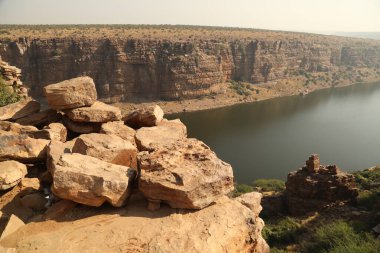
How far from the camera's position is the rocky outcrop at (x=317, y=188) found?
740 inches

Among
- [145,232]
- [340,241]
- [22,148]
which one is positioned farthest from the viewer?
[340,241]

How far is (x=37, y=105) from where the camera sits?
11.0 m

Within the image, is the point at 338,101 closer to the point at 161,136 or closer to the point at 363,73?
the point at 363,73

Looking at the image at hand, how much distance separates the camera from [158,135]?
903cm

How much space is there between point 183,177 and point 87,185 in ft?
5.84

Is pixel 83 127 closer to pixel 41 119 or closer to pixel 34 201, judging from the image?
pixel 41 119

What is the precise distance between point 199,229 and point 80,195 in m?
2.26

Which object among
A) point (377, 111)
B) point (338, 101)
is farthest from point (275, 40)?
point (377, 111)

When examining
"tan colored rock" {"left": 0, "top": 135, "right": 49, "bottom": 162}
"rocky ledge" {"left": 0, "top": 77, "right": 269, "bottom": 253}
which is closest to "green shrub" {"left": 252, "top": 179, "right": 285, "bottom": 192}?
"rocky ledge" {"left": 0, "top": 77, "right": 269, "bottom": 253}

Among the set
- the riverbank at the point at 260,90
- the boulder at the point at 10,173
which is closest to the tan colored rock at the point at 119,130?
the boulder at the point at 10,173

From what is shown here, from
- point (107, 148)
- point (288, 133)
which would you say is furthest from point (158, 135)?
point (288, 133)

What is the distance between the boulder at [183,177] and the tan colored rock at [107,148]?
2.91 feet

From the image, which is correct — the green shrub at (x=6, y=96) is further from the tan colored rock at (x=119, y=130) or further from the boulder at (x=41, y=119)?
the tan colored rock at (x=119, y=130)

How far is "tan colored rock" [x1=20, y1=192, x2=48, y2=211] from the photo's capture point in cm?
700
